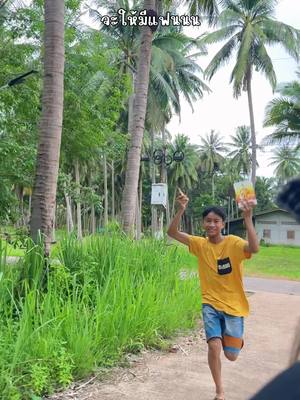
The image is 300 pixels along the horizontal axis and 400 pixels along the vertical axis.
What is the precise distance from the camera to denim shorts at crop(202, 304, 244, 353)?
14.1 ft

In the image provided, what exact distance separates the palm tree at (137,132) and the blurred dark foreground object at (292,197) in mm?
7256

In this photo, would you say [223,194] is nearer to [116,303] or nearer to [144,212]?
[144,212]

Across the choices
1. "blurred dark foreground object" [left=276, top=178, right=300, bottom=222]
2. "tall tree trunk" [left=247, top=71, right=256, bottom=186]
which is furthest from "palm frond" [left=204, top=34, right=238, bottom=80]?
"blurred dark foreground object" [left=276, top=178, right=300, bottom=222]

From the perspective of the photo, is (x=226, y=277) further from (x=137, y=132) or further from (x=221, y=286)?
(x=137, y=132)

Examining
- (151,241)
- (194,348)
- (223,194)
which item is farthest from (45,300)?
(223,194)

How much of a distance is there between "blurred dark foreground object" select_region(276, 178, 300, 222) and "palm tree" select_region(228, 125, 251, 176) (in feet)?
208

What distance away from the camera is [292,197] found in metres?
1.57

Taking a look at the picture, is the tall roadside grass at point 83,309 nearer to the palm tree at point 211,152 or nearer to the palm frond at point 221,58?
the palm frond at point 221,58

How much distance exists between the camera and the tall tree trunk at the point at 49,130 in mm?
5781

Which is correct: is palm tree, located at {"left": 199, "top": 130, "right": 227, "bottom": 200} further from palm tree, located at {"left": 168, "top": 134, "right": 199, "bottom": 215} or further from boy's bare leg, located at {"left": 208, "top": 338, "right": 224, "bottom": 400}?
boy's bare leg, located at {"left": 208, "top": 338, "right": 224, "bottom": 400}

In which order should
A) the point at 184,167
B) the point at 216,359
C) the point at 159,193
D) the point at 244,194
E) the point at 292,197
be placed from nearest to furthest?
the point at 292,197, the point at 244,194, the point at 216,359, the point at 159,193, the point at 184,167

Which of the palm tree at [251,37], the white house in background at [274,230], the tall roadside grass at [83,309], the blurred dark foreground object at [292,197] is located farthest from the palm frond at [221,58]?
the blurred dark foreground object at [292,197]

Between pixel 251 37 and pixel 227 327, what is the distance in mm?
29448

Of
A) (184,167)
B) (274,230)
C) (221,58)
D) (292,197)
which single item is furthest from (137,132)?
(184,167)
